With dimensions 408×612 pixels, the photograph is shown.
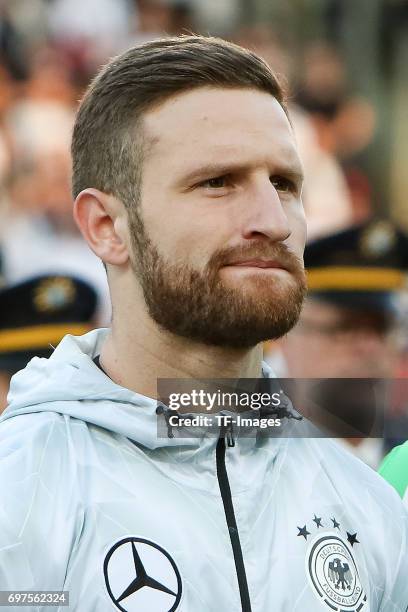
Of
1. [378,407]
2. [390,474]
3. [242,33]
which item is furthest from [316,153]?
[390,474]

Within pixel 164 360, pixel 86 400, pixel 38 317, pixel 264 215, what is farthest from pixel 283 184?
pixel 38 317

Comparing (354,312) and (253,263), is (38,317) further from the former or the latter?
(253,263)

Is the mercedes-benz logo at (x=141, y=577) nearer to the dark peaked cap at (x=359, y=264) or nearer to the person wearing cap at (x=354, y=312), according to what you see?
the person wearing cap at (x=354, y=312)

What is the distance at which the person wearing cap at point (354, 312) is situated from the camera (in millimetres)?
4738

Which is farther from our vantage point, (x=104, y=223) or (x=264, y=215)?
(x=104, y=223)

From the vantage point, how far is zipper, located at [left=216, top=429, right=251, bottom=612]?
7.11 ft

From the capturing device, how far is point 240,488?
2307 mm

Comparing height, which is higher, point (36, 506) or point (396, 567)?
point (36, 506)

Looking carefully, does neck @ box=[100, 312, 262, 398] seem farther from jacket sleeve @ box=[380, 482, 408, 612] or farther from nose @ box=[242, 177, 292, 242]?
jacket sleeve @ box=[380, 482, 408, 612]

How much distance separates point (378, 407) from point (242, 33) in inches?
231

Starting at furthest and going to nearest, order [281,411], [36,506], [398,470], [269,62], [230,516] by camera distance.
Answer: [269,62], [398,470], [281,411], [230,516], [36,506]

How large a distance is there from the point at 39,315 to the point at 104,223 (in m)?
2.75

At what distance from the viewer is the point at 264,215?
2326 mm

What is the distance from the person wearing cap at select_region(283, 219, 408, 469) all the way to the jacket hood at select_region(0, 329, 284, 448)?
A: 81.3 inches
